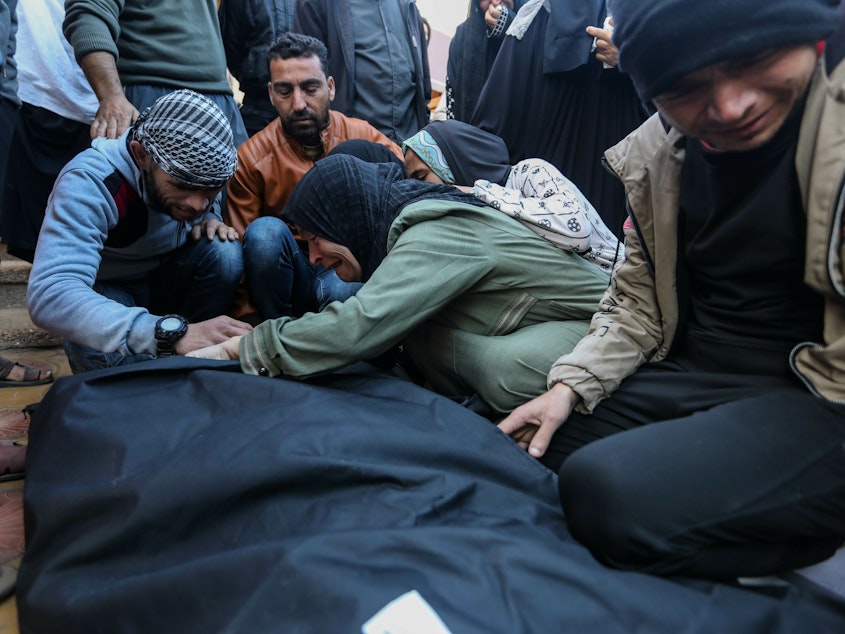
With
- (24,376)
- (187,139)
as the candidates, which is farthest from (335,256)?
(24,376)

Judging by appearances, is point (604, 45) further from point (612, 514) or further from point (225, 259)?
point (612, 514)

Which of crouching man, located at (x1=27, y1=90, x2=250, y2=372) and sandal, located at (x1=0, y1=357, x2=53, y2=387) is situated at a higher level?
crouching man, located at (x1=27, y1=90, x2=250, y2=372)

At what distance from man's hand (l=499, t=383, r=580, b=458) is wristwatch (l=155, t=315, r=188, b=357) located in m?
0.82

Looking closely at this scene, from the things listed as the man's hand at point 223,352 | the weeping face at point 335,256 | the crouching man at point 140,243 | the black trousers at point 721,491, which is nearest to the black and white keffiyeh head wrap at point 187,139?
the crouching man at point 140,243

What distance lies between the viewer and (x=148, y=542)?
105 centimetres

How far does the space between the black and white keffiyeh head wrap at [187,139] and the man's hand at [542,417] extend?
1.07 metres

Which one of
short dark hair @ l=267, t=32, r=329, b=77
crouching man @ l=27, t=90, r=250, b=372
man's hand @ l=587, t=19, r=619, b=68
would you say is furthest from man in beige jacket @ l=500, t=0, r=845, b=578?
short dark hair @ l=267, t=32, r=329, b=77

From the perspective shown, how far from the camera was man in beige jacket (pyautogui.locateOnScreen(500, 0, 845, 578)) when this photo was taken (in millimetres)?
970

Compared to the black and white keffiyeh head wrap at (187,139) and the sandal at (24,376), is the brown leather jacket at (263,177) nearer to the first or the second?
the black and white keffiyeh head wrap at (187,139)

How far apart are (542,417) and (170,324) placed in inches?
36.6

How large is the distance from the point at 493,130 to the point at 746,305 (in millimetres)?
1682

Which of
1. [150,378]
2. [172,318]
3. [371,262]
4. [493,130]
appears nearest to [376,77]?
[493,130]

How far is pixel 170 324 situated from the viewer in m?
1.60

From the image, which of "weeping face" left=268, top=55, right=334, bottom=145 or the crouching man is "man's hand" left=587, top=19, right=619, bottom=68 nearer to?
"weeping face" left=268, top=55, right=334, bottom=145
